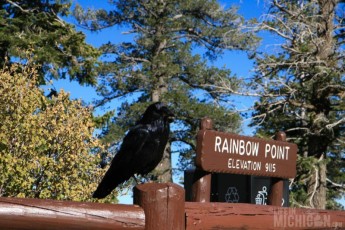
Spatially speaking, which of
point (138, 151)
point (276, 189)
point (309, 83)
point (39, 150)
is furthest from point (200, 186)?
point (309, 83)

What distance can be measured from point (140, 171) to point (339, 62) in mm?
11479

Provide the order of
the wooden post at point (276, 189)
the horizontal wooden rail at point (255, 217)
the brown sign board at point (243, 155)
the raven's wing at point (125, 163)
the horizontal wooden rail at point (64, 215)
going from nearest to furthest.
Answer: the horizontal wooden rail at point (64, 215)
the horizontal wooden rail at point (255, 217)
the brown sign board at point (243, 155)
the raven's wing at point (125, 163)
the wooden post at point (276, 189)

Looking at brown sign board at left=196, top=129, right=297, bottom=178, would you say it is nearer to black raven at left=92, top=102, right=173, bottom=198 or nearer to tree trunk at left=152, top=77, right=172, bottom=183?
black raven at left=92, top=102, right=173, bottom=198

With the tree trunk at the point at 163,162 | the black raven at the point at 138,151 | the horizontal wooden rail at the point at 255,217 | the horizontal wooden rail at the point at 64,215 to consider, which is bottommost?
the horizontal wooden rail at the point at 64,215

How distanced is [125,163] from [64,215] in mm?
2467

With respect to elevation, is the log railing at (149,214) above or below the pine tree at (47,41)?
below

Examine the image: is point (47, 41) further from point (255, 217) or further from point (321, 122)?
point (255, 217)

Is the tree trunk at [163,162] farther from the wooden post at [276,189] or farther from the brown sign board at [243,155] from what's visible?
the brown sign board at [243,155]

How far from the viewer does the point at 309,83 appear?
15.7 meters

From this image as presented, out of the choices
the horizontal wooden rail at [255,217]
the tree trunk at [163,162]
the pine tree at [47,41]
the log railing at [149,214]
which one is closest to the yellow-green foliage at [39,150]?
the pine tree at [47,41]

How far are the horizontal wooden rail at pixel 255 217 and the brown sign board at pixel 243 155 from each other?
785mm

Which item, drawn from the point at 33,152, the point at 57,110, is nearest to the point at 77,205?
the point at 33,152

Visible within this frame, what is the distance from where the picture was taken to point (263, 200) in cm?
620

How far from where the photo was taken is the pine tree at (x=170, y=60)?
70.7ft
